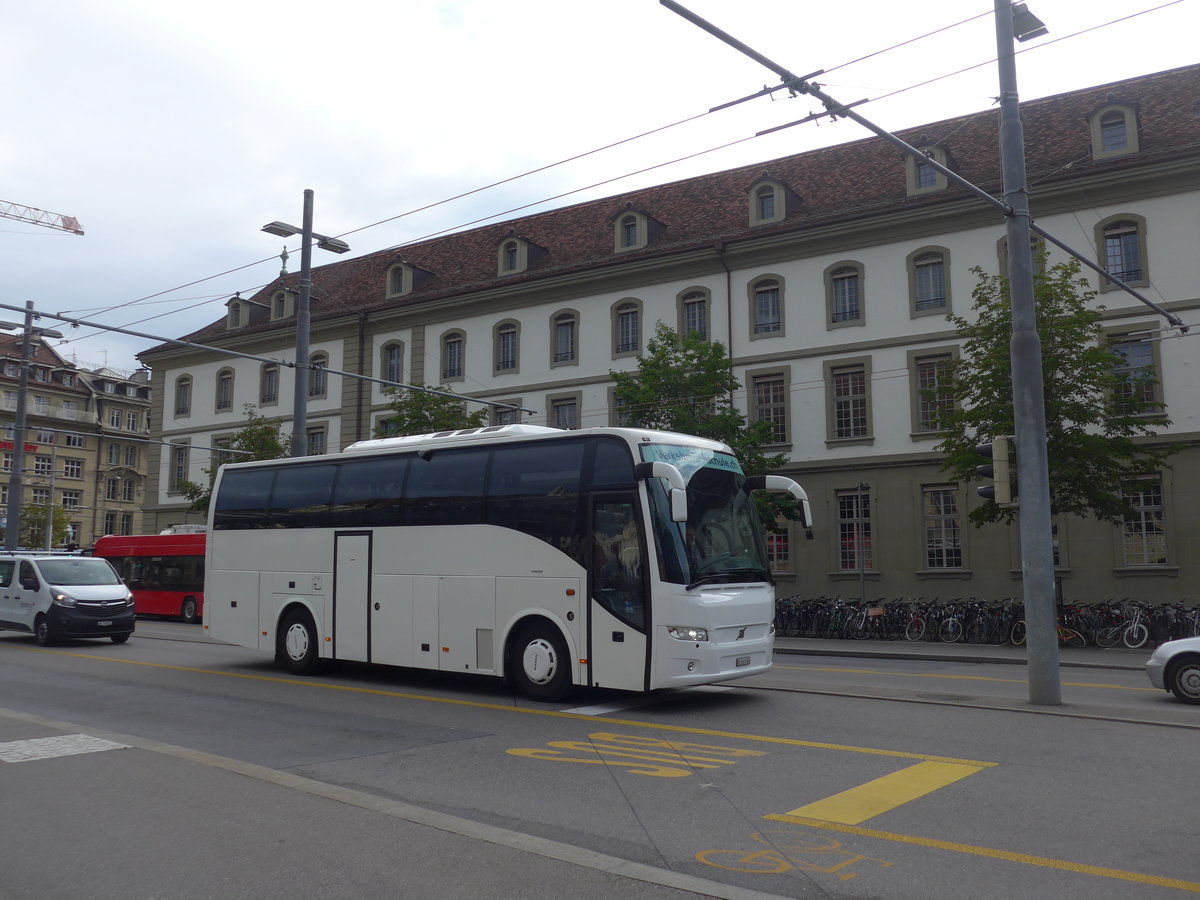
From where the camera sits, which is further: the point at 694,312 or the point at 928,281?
the point at 694,312

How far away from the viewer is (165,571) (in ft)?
113

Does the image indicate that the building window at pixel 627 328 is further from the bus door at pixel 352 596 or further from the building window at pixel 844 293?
the bus door at pixel 352 596

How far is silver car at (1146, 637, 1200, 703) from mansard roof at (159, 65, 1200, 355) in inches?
692

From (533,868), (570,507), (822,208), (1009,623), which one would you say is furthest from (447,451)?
(822,208)

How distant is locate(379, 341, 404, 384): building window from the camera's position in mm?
42781

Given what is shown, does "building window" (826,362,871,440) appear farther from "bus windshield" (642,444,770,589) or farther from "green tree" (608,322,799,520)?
"bus windshield" (642,444,770,589)

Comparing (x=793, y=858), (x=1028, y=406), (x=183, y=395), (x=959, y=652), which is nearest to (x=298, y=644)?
(x=1028, y=406)

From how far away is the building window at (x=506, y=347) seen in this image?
129ft

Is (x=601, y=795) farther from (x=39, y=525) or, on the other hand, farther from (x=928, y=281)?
(x=39, y=525)

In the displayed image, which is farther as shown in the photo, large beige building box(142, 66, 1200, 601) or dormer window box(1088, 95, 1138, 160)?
dormer window box(1088, 95, 1138, 160)

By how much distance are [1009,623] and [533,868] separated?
20773 mm

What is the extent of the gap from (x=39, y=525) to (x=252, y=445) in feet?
150

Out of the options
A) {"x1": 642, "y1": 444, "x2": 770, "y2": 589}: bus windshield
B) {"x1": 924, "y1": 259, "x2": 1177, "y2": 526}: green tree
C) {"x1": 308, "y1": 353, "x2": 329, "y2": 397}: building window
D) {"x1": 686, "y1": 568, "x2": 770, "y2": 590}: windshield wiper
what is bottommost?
{"x1": 686, "y1": 568, "x2": 770, "y2": 590}: windshield wiper

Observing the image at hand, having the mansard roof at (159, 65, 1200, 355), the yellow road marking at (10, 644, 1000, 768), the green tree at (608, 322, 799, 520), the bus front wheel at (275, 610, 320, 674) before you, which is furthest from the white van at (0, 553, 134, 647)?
the mansard roof at (159, 65, 1200, 355)
